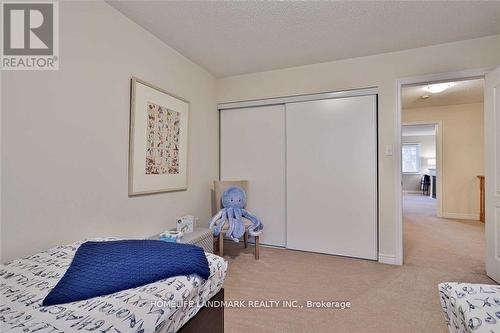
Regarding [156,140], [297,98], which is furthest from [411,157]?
[156,140]

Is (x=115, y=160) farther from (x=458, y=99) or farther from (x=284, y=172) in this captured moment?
(x=458, y=99)

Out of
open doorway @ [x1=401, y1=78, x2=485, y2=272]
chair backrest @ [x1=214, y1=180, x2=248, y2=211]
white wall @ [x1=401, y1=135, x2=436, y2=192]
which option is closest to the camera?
chair backrest @ [x1=214, y1=180, x2=248, y2=211]

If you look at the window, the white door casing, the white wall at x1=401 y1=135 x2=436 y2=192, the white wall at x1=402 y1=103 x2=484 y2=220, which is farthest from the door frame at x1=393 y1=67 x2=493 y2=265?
the window

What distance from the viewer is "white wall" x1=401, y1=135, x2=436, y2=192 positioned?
9.63 meters

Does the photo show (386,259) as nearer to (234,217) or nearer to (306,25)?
(234,217)

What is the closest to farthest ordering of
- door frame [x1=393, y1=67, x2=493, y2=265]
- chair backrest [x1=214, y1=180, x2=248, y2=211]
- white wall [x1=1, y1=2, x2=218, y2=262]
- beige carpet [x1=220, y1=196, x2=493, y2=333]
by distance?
white wall [x1=1, y1=2, x2=218, y2=262]
beige carpet [x1=220, y1=196, x2=493, y2=333]
door frame [x1=393, y1=67, x2=493, y2=265]
chair backrest [x1=214, y1=180, x2=248, y2=211]

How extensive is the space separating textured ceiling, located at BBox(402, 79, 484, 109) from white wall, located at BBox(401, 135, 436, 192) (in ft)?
17.9

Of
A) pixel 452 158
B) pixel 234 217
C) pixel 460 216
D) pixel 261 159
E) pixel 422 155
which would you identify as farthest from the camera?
pixel 422 155

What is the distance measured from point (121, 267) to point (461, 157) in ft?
21.3

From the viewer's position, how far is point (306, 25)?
7.23ft

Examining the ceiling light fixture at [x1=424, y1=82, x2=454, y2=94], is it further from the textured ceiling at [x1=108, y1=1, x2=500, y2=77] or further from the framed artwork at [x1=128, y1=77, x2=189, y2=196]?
the framed artwork at [x1=128, y1=77, x2=189, y2=196]

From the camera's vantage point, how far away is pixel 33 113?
1.45 metres

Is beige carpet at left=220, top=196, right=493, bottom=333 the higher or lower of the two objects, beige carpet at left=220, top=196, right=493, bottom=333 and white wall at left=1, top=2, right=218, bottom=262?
the lower

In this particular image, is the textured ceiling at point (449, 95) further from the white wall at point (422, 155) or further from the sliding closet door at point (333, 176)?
the white wall at point (422, 155)
